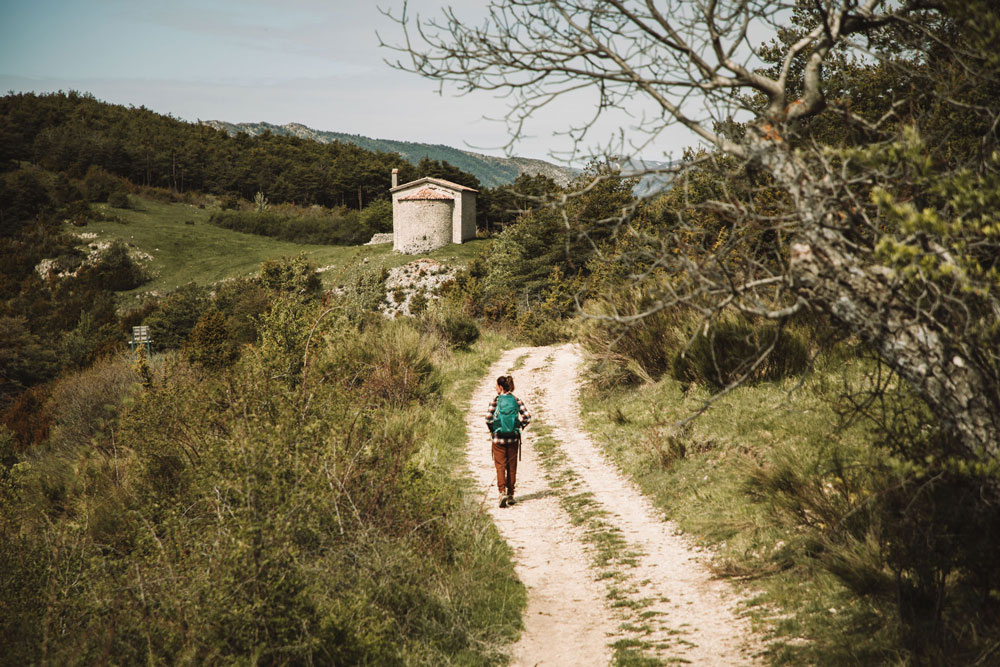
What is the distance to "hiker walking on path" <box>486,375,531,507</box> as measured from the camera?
7094mm

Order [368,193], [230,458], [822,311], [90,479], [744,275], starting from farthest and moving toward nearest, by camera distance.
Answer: [368,193], [90,479], [230,458], [744,275], [822,311]

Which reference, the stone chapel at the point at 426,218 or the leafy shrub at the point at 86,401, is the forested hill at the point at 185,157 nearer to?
the stone chapel at the point at 426,218

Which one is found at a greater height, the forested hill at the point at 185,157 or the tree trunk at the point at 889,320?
the forested hill at the point at 185,157

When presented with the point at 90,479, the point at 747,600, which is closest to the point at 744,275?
the point at 747,600

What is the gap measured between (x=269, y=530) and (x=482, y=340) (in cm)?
1717

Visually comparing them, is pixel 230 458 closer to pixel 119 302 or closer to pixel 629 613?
pixel 629 613

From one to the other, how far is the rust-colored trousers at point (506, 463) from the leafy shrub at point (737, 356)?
254cm

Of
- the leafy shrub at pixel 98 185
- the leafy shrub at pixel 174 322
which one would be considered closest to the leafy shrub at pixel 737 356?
the leafy shrub at pixel 174 322

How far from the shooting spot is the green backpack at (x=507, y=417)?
23.2 feet

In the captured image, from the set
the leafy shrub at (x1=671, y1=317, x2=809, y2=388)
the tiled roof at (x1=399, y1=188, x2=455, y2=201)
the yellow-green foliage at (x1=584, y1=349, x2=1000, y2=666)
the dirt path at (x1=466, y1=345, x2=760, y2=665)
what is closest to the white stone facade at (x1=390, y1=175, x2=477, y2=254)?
the tiled roof at (x1=399, y1=188, x2=455, y2=201)

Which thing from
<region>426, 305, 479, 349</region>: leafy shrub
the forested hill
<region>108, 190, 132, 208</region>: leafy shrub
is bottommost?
<region>426, 305, 479, 349</region>: leafy shrub

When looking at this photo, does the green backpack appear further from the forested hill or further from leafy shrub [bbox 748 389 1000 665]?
the forested hill

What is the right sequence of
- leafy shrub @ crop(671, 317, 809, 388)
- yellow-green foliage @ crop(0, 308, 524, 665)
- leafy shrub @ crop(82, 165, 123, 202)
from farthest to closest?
leafy shrub @ crop(82, 165, 123, 202) < leafy shrub @ crop(671, 317, 809, 388) < yellow-green foliage @ crop(0, 308, 524, 665)

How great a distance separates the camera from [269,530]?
360 cm
